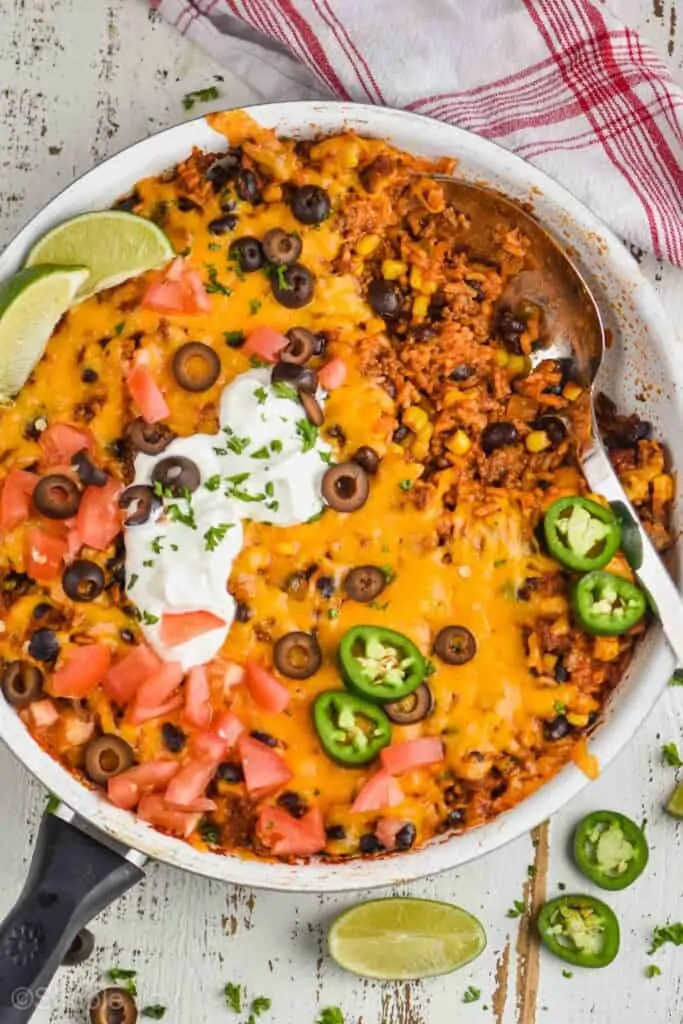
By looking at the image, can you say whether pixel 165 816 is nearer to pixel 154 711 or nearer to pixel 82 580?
pixel 154 711

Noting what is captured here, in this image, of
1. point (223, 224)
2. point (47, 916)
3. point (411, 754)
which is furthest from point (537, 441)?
point (47, 916)

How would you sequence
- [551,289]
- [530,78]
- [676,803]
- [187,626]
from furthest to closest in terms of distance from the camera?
[676,803] < [530,78] < [551,289] < [187,626]

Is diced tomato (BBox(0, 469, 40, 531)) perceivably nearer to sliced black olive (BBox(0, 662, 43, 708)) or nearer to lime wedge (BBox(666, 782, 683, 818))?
sliced black olive (BBox(0, 662, 43, 708))

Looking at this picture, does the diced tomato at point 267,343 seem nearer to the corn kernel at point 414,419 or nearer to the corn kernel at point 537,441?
the corn kernel at point 414,419

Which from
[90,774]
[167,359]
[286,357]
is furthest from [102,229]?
[90,774]

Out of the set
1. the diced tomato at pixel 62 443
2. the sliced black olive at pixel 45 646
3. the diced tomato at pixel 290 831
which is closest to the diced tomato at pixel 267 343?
the diced tomato at pixel 62 443

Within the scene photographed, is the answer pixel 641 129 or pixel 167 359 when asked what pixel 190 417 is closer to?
pixel 167 359
